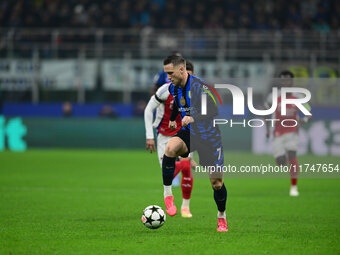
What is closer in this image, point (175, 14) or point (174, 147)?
point (174, 147)

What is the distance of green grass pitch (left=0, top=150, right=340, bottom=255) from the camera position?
285 inches

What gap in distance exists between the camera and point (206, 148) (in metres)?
8.16

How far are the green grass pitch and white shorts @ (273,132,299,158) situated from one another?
0.89 metres

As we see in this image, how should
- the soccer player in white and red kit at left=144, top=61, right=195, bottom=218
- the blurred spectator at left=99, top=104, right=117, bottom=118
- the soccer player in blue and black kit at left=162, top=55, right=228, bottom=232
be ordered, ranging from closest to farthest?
1. the soccer player in blue and black kit at left=162, top=55, right=228, bottom=232
2. the soccer player in white and red kit at left=144, top=61, right=195, bottom=218
3. the blurred spectator at left=99, top=104, right=117, bottom=118

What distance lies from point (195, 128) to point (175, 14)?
19.7 m

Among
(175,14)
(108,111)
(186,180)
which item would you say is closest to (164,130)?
(186,180)

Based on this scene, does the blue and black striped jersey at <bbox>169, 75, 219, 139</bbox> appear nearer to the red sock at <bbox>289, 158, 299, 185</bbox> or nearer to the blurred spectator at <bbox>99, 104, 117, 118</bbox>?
the red sock at <bbox>289, 158, 299, 185</bbox>

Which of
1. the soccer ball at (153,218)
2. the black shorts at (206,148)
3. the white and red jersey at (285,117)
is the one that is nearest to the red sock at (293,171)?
the white and red jersey at (285,117)

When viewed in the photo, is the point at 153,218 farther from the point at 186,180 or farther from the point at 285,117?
the point at 285,117

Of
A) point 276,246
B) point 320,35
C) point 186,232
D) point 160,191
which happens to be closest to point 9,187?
point 160,191

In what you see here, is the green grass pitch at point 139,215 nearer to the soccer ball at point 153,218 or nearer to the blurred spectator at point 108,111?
the soccer ball at point 153,218

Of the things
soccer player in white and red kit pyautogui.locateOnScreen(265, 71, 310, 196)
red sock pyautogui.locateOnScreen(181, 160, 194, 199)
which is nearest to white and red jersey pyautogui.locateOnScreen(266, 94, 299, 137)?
soccer player in white and red kit pyautogui.locateOnScreen(265, 71, 310, 196)

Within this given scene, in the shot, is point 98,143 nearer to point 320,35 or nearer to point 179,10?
point 179,10

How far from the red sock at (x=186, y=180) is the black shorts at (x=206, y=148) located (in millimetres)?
1842
